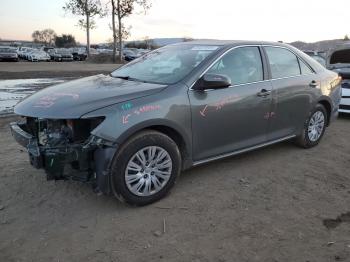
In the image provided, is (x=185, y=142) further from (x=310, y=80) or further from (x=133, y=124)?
(x=310, y=80)

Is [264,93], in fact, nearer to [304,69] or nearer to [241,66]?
[241,66]

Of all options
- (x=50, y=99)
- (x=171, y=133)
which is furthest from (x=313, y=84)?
(x=50, y=99)

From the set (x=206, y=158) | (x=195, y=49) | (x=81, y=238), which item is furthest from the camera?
(x=195, y=49)

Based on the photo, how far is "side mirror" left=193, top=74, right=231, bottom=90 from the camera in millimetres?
4590

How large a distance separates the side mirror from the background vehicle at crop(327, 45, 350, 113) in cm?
540

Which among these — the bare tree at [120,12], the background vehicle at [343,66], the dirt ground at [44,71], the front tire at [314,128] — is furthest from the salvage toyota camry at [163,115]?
the bare tree at [120,12]

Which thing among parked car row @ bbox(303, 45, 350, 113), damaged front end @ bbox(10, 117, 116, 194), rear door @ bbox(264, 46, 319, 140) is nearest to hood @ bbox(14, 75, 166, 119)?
damaged front end @ bbox(10, 117, 116, 194)

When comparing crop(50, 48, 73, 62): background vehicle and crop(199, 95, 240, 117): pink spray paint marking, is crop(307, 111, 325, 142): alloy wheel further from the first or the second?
crop(50, 48, 73, 62): background vehicle

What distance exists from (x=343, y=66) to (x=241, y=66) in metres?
5.83

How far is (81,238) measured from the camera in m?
3.71

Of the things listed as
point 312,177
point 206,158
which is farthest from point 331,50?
point 206,158

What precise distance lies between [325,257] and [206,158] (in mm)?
1831

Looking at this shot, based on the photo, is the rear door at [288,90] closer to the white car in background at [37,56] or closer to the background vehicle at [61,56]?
the white car in background at [37,56]

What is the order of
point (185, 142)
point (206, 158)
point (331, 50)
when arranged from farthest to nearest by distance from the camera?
point (331, 50)
point (206, 158)
point (185, 142)
